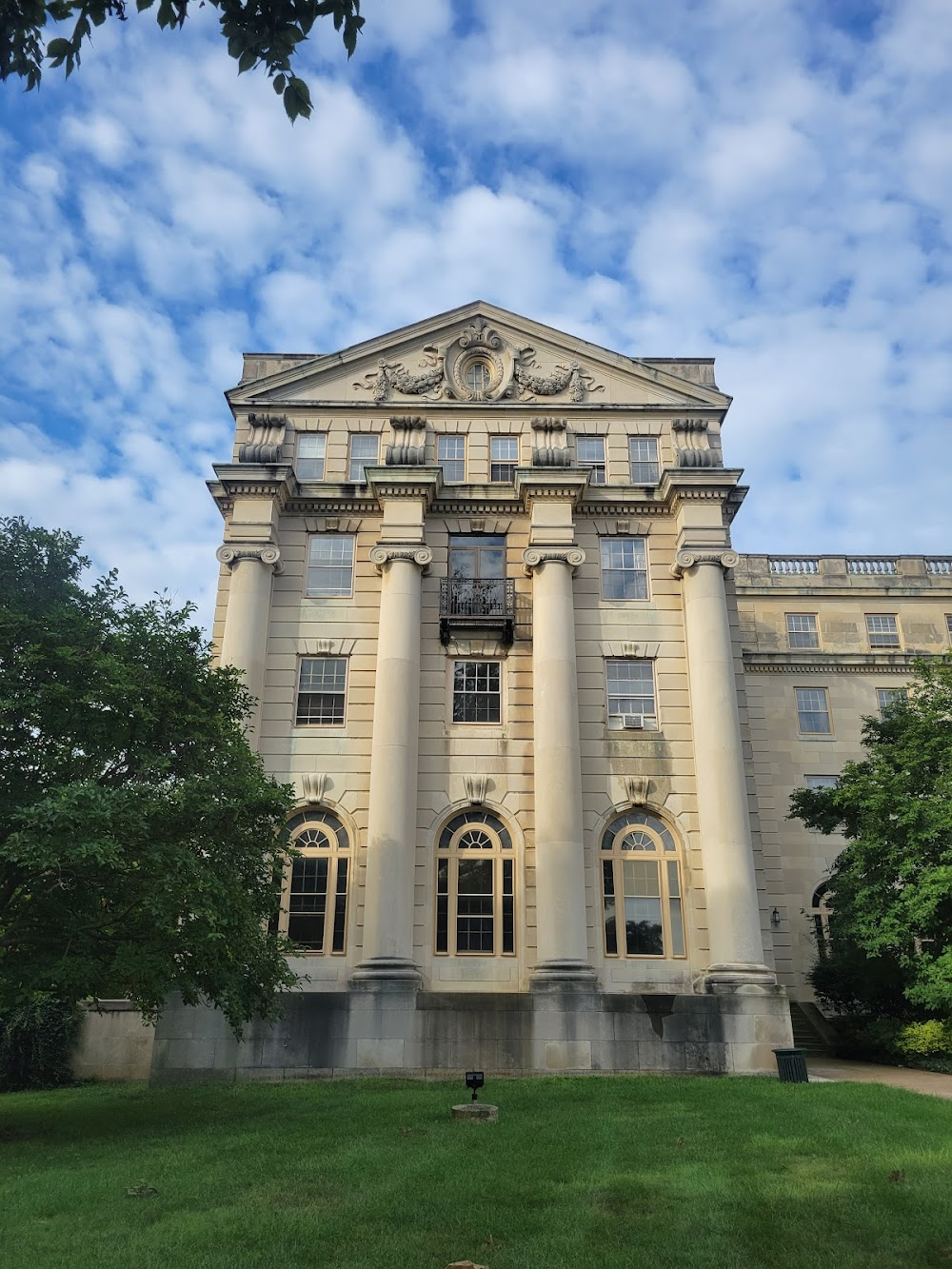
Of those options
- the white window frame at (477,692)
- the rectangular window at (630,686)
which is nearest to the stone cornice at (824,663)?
the rectangular window at (630,686)

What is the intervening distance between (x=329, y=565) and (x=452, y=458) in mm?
5692

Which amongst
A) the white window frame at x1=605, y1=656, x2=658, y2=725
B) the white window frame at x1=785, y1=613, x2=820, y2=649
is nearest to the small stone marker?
the white window frame at x1=605, y1=656, x2=658, y2=725

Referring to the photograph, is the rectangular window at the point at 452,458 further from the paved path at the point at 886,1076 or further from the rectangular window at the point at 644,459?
the paved path at the point at 886,1076

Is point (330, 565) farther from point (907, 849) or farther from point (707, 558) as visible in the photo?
point (907, 849)

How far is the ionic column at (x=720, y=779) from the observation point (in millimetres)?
28922

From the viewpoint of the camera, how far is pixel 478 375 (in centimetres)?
3672

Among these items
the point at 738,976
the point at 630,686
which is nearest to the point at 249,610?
the point at 630,686

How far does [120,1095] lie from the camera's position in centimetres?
2544

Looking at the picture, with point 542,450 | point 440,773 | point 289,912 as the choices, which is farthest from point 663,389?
point 289,912

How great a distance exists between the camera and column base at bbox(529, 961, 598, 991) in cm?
2817

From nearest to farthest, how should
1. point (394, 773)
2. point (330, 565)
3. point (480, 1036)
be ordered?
point (480, 1036)
point (394, 773)
point (330, 565)

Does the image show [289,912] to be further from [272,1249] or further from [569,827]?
[272,1249]

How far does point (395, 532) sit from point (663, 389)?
10903 mm

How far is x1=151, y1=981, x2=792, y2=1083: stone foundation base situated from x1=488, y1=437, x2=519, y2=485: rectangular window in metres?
Result: 16.7
